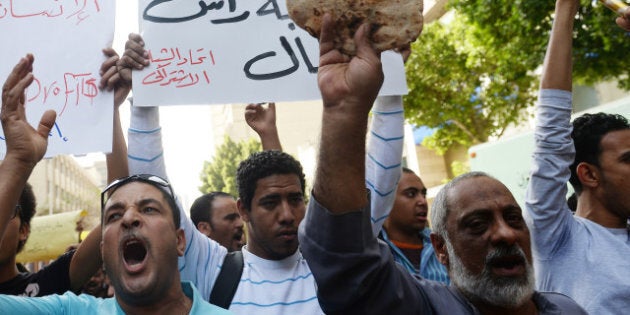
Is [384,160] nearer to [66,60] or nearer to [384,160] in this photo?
[384,160]

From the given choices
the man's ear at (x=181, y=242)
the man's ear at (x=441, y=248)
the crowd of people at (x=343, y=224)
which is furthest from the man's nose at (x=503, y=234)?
the man's ear at (x=181, y=242)

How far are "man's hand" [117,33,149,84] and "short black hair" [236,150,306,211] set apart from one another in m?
0.72

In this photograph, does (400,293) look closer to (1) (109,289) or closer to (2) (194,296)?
(2) (194,296)

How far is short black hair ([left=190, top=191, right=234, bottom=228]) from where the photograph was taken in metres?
4.46

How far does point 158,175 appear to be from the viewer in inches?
99.2

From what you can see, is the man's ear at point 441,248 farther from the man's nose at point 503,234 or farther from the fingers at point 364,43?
the fingers at point 364,43

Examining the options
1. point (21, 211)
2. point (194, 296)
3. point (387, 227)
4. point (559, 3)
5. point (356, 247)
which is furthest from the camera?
point (387, 227)

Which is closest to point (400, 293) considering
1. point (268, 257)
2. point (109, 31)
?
point (268, 257)

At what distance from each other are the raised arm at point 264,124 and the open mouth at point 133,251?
0.97m

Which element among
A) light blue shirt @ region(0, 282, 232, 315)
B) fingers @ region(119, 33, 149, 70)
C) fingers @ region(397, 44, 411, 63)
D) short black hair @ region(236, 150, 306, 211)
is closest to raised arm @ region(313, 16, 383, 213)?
fingers @ region(397, 44, 411, 63)

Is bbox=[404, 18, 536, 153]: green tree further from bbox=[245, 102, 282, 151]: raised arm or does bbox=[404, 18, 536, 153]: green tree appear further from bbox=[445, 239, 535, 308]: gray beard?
bbox=[445, 239, 535, 308]: gray beard

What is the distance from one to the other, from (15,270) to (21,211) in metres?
0.34

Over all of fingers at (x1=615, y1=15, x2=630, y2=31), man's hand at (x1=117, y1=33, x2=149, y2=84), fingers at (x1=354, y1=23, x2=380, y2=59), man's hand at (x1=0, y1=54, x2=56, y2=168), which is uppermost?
fingers at (x1=615, y1=15, x2=630, y2=31)

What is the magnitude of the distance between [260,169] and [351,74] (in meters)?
→ 1.57
